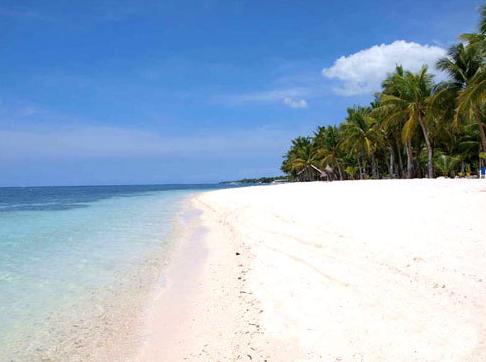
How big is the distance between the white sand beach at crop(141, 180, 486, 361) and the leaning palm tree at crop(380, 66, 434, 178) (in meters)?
20.5

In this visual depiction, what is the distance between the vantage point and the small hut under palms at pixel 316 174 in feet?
A: 197

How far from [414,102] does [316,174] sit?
44.3 meters

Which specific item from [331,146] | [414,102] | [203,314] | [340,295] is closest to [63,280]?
[203,314]

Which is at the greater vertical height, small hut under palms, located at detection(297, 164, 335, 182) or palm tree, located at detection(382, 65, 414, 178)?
palm tree, located at detection(382, 65, 414, 178)

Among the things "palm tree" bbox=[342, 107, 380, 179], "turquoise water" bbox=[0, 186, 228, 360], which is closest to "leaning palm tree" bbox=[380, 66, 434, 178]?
"palm tree" bbox=[342, 107, 380, 179]

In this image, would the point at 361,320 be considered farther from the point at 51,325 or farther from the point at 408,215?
the point at 408,215

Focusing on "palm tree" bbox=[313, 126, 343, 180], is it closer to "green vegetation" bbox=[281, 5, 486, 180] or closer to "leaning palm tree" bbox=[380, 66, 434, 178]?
"green vegetation" bbox=[281, 5, 486, 180]

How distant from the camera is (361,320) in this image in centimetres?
459

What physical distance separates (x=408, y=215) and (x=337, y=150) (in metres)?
44.7

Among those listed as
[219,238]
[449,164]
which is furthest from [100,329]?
[449,164]

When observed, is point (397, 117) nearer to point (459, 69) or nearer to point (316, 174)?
point (459, 69)

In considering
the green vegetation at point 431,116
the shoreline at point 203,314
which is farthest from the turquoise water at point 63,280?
the green vegetation at point 431,116

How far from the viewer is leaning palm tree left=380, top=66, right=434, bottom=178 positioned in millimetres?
29062

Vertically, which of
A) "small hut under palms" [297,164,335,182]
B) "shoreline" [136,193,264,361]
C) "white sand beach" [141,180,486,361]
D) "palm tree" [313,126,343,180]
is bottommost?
"shoreline" [136,193,264,361]
